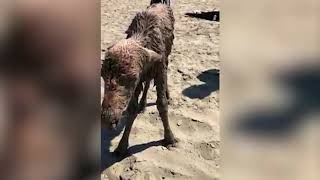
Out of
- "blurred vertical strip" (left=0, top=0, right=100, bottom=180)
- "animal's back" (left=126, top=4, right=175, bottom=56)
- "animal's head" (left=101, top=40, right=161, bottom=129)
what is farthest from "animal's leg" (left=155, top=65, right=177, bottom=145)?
"blurred vertical strip" (left=0, top=0, right=100, bottom=180)

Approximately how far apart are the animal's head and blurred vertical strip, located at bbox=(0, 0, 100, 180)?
5.15 ft

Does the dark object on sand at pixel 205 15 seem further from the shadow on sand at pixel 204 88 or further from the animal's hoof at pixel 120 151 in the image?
the animal's hoof at pixel 120 151

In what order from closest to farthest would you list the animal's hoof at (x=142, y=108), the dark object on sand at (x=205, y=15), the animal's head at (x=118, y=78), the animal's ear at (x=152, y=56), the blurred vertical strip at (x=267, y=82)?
the blurred vertical strip at (x=267, y=82)
the animal's head at (x=118, y=78)
the animal's ear at (x=152, y=56)
the animal's hoof at (x=142, y=108)
the dark object on sand at (x=205, y=15)

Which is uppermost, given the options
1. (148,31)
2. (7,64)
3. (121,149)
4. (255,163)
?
(148,31)

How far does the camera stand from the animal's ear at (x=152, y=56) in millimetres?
2524

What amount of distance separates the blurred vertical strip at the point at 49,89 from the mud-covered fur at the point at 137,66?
1.57m

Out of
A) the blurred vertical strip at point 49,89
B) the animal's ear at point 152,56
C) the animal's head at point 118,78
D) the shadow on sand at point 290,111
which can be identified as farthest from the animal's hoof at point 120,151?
the blurred vertical strip at point 49,89

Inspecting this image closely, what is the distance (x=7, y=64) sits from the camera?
43 centimetres

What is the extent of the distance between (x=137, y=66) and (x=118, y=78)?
0.21m

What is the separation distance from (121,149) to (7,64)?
2.61 metres

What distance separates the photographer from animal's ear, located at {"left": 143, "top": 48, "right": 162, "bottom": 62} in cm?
252

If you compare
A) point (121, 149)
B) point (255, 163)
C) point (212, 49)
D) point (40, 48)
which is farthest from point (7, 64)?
point (212, 49)

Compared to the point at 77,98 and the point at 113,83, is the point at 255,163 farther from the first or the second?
the point at 113,83

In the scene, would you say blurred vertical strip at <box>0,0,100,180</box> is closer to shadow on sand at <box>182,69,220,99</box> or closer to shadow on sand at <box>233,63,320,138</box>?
shadow on sand at <box>233,63,320,138</box>
